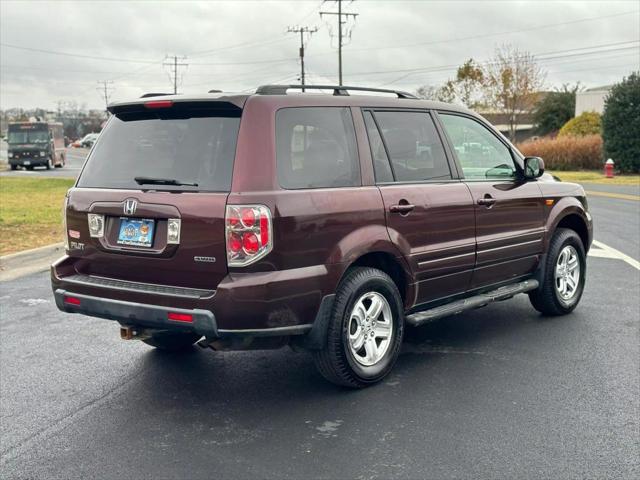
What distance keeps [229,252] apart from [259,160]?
1.86 ft

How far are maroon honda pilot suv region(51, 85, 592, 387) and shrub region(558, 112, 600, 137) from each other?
41504 mm

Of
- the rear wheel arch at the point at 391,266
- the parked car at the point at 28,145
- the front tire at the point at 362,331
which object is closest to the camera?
the front tire at the point at 362,331

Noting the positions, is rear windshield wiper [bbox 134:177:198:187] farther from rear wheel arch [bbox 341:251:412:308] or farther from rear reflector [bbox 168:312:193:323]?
rear wheel arch [bbox 341:251:412:308]

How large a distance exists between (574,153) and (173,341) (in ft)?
117

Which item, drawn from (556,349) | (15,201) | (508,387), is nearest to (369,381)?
(508,387)

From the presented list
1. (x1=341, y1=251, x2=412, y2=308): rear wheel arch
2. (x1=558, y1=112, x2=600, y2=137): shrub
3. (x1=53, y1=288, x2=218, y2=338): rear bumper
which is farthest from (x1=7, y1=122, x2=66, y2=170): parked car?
(x1=341, y1=251, x2=412, y2=308): rear wheel arch

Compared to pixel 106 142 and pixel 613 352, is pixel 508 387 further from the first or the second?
pixel 106 142

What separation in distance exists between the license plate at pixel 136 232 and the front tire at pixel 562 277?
376cm

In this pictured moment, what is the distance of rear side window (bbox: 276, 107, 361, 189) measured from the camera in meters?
4.48

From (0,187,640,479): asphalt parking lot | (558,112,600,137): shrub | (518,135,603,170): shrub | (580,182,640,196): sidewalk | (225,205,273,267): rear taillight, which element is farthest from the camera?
(558,112,600,137): shrub

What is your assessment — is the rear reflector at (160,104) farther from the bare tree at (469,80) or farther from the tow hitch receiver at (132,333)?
the bare tree at (469,80)

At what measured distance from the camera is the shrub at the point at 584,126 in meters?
44.2

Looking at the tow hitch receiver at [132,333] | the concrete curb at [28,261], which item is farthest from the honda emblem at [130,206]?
the concrete curb at [28,261]

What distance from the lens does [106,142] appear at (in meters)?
5.04
